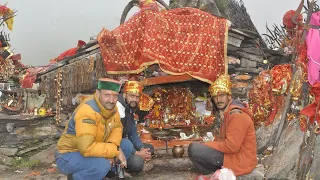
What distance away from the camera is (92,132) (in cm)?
468

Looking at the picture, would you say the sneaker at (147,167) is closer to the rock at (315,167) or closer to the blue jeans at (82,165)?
the blue jeans at (82,165)

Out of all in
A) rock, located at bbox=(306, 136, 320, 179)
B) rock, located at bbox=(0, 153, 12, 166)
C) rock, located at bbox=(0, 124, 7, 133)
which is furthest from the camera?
rock, located at bbox=(0, 124, 7, 133)

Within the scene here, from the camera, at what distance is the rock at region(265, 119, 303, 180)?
5.73 meters

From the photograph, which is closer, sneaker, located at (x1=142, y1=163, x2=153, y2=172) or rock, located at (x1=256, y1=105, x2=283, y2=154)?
rock, located at (x1=256, y1=105, x2=283, y2=154)

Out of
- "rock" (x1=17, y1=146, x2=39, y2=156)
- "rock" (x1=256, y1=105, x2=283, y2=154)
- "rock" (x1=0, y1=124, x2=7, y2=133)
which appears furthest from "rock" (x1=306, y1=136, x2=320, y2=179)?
"rock" (x1=0, y1=124, x2=7, y2=133)

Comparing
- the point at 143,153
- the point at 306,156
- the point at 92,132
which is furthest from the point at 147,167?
the point at 306,156

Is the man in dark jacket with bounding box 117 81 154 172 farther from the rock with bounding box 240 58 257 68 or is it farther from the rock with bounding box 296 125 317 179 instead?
the rock with bounding box 240 58 257 68

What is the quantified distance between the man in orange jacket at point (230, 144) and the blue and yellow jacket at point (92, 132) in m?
1.46

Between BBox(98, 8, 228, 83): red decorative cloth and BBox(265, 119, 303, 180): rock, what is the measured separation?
2345 millimetres

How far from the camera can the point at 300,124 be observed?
613 centimetres

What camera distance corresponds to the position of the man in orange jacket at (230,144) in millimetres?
5145

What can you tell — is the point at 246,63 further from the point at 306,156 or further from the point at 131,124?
the point at 131,124

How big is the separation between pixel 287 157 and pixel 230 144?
127cm

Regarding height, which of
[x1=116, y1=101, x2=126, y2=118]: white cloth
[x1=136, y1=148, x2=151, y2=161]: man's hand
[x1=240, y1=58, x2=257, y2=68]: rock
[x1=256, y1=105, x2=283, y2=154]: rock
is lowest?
[x1=136, y1=148, x2=151, y2=161]: man's hand
